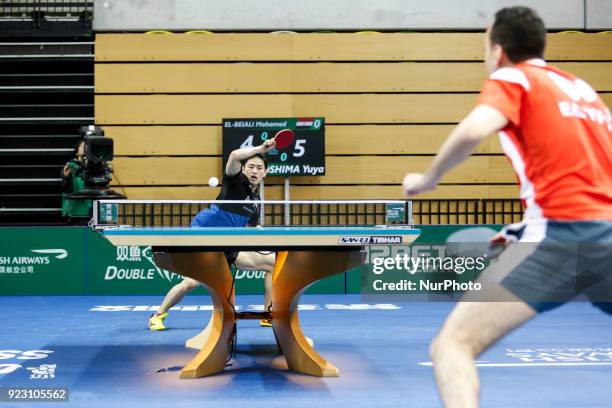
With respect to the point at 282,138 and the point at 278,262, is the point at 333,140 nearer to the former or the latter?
the point at 278,262

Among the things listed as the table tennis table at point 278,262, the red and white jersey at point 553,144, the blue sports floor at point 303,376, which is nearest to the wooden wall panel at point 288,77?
the blue sports floor at point 303,376

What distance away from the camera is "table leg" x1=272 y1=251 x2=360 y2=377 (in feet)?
15.3

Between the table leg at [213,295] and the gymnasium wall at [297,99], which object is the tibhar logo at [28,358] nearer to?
the table leg at [213,295]

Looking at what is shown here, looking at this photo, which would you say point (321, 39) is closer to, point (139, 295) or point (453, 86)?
point (453, 86)

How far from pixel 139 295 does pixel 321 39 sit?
4232 mm

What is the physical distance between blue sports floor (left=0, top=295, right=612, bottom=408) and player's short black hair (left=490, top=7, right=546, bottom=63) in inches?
78.5

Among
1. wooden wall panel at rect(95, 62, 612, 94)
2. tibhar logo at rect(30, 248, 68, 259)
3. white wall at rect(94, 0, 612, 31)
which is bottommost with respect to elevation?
tibhar logo at rect(30, 248, 68, 259)

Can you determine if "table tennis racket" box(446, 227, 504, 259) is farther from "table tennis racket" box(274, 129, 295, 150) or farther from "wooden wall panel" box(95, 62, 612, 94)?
"table tennis racket" box(274, 129, 295, 150)

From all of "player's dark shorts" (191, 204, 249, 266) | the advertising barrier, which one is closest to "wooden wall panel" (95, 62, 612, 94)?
the advertising barrier

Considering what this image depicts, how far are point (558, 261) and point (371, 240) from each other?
7.00 ft

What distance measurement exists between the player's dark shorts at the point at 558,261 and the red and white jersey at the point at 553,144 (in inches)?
1.4

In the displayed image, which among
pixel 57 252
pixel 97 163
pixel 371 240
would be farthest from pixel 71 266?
pixel 371 240

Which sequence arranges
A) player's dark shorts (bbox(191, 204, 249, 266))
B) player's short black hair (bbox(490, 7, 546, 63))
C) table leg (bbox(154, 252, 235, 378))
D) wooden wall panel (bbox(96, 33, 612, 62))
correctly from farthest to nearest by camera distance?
wooden wall panel (bbox(96, 33, 612, 62)) < player's dark shorts (bbox(191, 204, 249, 266)) < table leg (bbox(154, 252, 235, 378)) < player's short black hair (bbox(490, 7, 546, 63))

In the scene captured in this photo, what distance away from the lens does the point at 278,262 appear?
524 cm
